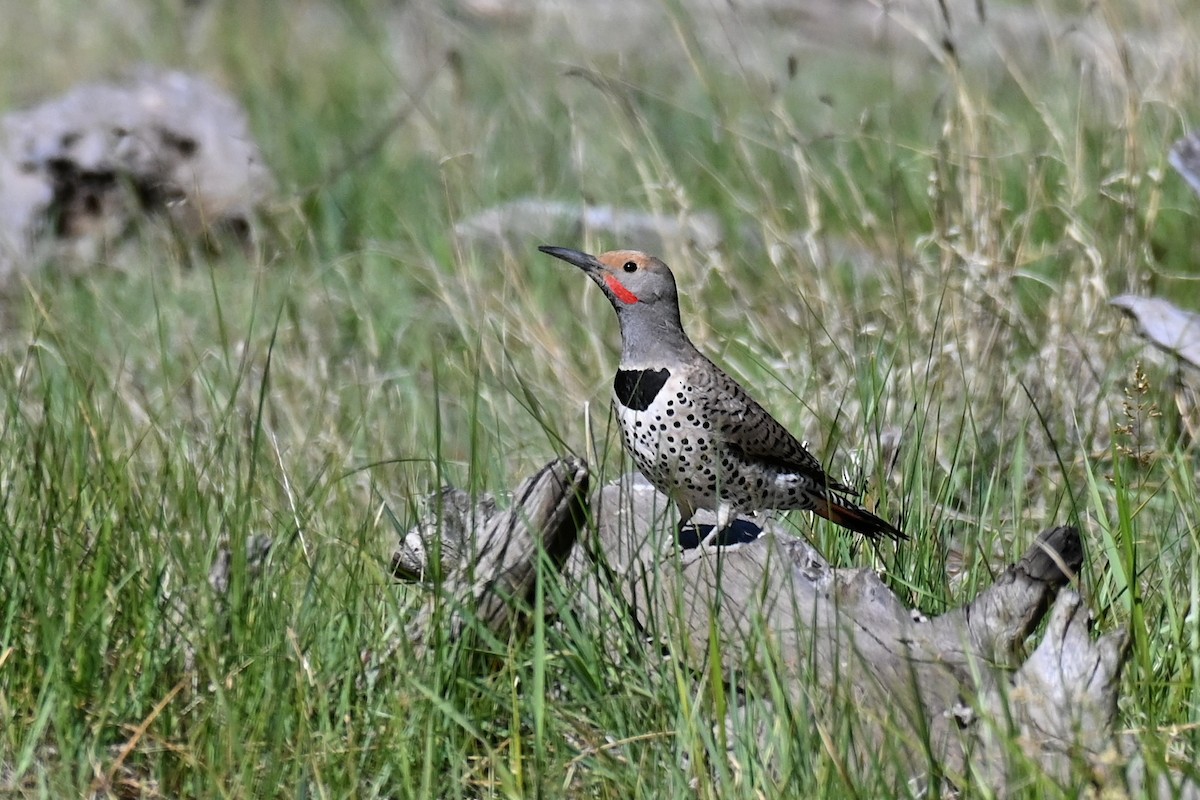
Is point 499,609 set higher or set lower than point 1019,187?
lower

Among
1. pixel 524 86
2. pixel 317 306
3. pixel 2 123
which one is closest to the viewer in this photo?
pixel 317 306

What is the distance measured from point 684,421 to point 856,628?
3.88 feet

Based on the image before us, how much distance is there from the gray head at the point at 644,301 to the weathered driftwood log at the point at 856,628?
777 millimetres

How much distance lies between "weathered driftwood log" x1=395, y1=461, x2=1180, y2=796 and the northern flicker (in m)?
0.40

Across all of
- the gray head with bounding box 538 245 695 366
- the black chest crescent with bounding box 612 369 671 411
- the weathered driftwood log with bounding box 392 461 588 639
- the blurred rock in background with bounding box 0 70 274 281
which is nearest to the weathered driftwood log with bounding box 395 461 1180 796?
the weathered driftwood log with bounding box 392 461 588 639

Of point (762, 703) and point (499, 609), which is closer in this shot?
point (762, 703)

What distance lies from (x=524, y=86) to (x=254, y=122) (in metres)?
1.38

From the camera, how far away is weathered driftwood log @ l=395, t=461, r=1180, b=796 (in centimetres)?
267

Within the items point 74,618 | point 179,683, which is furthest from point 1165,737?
point 74,618

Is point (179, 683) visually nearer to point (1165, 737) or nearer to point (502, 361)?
point (1165, 737)

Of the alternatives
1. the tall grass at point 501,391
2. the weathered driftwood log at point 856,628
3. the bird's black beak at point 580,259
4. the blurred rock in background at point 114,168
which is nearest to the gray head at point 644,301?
the bird's black beak at point 580,259

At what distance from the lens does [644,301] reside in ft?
14.3

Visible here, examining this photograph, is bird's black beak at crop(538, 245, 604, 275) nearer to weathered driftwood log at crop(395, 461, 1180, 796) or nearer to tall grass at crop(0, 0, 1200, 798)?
tall grass at crop(0, 0, 1200, 798)

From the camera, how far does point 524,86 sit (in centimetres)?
858
